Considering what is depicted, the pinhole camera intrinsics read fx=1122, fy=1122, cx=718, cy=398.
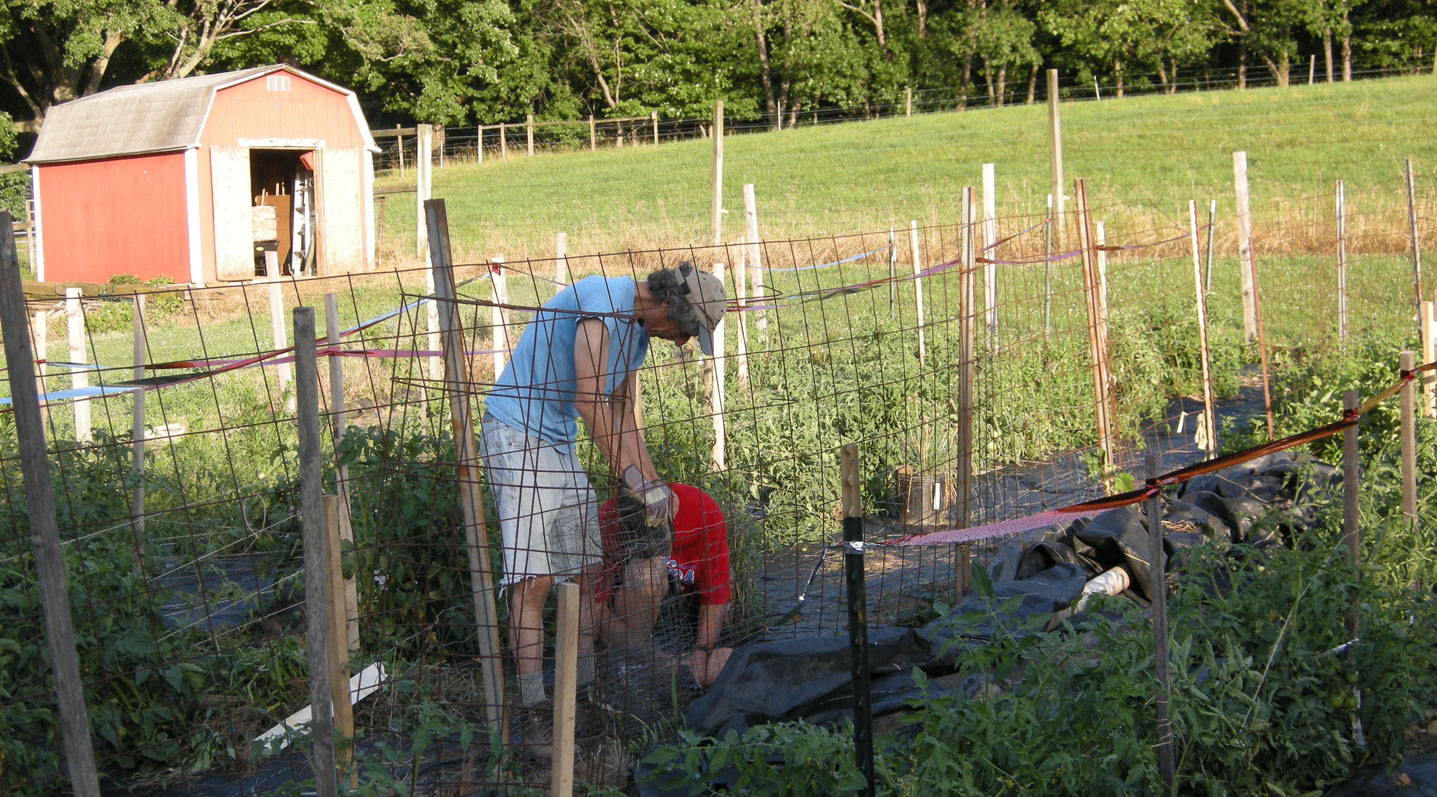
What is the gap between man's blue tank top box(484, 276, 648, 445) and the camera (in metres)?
3.36

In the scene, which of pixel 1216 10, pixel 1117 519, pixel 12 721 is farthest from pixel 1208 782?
pixel 1216 10

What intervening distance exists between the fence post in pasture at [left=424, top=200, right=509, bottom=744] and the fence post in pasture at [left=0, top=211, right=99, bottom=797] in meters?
0.90

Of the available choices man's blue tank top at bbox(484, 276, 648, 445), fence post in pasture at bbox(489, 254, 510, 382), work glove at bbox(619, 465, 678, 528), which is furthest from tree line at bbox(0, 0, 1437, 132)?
work glove at bbox(619, 465, 678, 528)

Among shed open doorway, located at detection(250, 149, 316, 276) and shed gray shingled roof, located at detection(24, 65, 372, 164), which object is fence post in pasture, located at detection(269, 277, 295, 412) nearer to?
shed gray shingled roof, located at detection(24, 65, 372, 164)

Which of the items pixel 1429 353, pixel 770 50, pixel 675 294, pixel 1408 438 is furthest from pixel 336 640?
pixel 770 50

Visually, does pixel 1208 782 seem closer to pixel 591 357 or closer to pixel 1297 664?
pixel 1297 664

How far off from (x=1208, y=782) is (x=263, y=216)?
1847cm

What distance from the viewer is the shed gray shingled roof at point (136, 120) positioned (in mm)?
17156

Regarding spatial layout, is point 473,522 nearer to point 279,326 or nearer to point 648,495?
point 648,495

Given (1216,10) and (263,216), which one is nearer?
(263,216)

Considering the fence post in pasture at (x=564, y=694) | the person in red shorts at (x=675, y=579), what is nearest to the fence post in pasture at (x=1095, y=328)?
the person in red shorts at (x=675, y=579)

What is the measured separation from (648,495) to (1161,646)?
1.50m

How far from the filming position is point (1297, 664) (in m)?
3.01

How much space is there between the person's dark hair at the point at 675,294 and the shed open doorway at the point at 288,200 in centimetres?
1744
